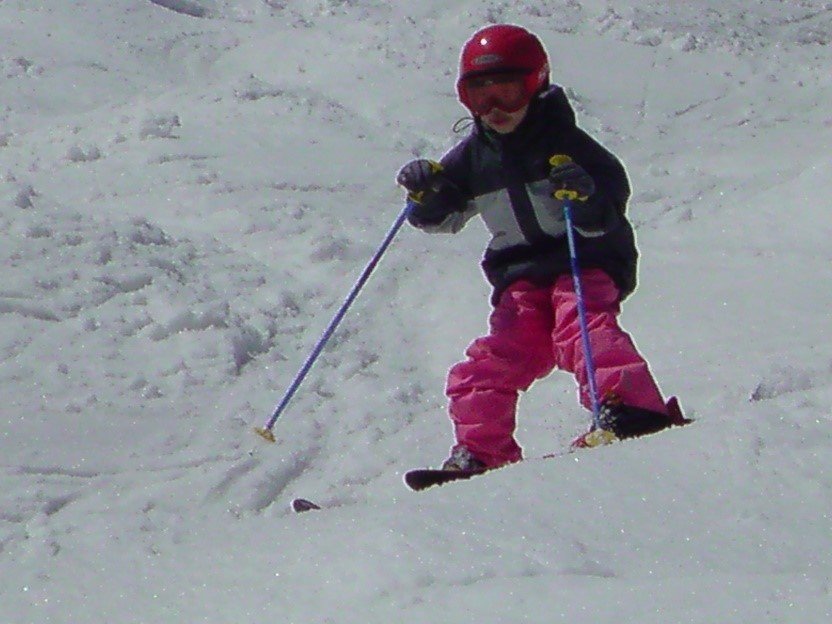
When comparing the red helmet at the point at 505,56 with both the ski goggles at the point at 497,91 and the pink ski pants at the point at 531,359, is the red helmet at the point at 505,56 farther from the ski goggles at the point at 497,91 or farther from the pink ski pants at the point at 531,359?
the pink ski pants at the point at 531,359

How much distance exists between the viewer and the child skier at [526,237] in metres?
4.47

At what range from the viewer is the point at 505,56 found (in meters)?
4.51

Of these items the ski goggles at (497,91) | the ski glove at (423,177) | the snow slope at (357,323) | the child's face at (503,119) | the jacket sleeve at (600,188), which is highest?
the ski goggles at (497,91)

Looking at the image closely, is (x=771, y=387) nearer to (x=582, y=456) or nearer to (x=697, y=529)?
(x=582, y=456)

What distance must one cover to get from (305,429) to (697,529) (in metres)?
2.81

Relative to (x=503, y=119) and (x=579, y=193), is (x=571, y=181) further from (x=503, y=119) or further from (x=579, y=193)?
(x=503, y=119)

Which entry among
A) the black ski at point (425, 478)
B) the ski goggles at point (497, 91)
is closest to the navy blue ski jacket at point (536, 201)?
the ski goggles at point (497, 91)

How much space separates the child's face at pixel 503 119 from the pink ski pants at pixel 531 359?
1.95 feet

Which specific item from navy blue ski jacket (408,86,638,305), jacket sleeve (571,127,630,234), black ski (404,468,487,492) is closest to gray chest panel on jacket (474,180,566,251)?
navy blue ski jacket (408,86,638,305)

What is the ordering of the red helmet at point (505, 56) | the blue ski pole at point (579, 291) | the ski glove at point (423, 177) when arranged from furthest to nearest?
the ski glove at point (423, 177)
the red helmet at point (505, 56)
the blue ski pole at point (579, 291)

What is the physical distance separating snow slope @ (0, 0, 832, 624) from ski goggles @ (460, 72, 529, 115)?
134 cm

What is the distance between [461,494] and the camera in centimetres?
308

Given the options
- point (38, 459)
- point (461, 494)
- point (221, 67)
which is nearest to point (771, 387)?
point (461, 494)

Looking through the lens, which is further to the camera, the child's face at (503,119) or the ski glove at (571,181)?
the child's face at (503,119)
